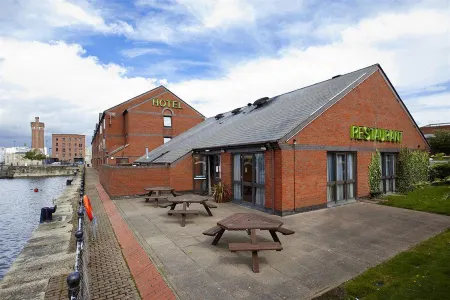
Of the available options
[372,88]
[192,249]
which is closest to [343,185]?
[372,88]

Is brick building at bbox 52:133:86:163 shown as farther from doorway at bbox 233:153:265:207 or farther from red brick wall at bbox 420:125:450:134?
red brick wall at bbox 420:125:450:134

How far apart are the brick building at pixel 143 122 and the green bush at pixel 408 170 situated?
90.3 feet

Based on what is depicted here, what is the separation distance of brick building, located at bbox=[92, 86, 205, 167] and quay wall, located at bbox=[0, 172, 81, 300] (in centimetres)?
2447

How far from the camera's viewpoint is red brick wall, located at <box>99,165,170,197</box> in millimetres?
15085

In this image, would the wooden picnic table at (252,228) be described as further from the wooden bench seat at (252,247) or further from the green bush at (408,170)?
the green bush at (408,170)

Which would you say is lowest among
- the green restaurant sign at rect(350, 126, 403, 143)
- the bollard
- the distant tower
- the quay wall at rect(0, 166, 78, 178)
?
the quay wall at rect(0, 166, 78, 178)

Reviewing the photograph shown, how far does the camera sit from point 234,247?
17.9ft

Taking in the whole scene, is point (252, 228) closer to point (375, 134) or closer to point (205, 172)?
point (205, 172)

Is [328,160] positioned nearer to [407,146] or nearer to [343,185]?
[343,185]

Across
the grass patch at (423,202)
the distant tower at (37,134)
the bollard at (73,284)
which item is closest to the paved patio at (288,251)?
the grass patch at (423,202)

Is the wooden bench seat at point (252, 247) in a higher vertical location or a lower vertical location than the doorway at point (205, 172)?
lower

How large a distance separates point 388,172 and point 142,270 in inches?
599

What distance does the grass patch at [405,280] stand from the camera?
4422 mm

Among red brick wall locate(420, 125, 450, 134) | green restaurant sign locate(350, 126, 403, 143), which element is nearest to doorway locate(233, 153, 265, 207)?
green restaurant sign locate(350, 126, 403, 143)
